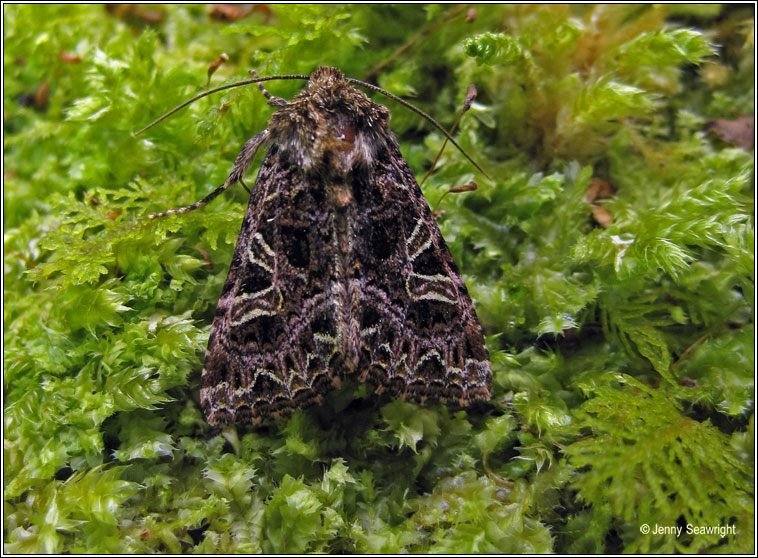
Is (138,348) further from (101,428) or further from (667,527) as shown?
(667,527)

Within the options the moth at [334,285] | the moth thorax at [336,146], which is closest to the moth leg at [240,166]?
the moth at [334,285]

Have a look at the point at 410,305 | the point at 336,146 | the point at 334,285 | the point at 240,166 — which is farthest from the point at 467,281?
the point at 240,166

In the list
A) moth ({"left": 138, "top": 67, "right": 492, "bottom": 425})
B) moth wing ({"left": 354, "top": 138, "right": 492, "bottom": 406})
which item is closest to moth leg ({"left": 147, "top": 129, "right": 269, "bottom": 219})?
moth ({"left": 138, "top": 67, "right": 492, "bottom": 425})

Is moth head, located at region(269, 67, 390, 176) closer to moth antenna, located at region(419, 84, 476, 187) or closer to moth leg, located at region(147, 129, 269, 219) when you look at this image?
moth leg, located at region(147, 129, 269, 219)

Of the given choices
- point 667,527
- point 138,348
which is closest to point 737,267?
point 667,527

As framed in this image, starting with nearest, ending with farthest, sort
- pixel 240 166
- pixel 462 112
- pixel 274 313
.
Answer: pixel 274 313 < pixel 240 166 < pixel 462 112

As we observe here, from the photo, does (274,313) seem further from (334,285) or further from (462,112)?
(462,112)
